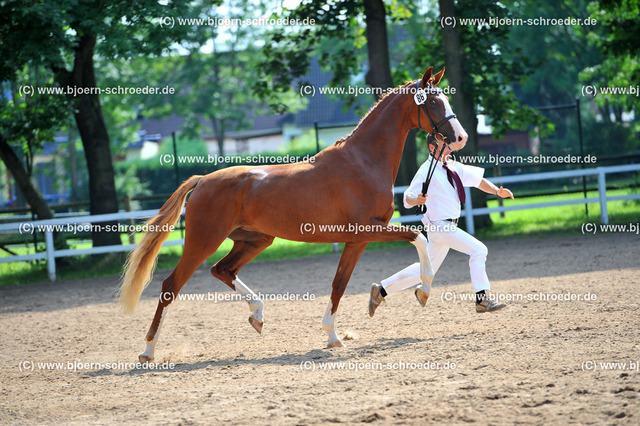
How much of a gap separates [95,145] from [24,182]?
1692 mm

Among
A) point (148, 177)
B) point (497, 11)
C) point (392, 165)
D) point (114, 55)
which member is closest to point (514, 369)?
point (392, 165)

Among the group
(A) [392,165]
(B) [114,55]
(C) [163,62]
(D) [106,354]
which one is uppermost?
(C) [163,62]

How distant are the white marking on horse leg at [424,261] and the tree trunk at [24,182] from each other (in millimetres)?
10921

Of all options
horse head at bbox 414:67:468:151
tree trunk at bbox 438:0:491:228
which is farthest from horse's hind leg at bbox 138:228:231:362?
A: tree trunk at bbox 438:0:491:228

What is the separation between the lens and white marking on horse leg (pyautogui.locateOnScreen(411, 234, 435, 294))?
6406 millimetres

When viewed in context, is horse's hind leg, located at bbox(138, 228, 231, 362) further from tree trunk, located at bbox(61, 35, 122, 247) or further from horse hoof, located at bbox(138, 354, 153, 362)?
tree trunk, located at bbox(61, 35, 122, 247)

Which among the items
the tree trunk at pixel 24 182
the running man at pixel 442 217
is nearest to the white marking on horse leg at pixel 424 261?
the running man at pixel 442 217

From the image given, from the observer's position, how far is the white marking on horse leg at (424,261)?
6406 mm

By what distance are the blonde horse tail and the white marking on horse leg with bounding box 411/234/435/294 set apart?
7.85 feet

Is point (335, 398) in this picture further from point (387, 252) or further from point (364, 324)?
point (387, 252)

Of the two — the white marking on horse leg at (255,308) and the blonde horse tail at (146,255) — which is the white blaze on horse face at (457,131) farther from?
the blonde horse tail at (146,255)

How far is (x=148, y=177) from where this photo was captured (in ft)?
87.8

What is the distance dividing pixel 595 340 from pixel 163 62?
3483 centimetres

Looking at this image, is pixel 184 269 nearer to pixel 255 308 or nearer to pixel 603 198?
pixel 255 308
